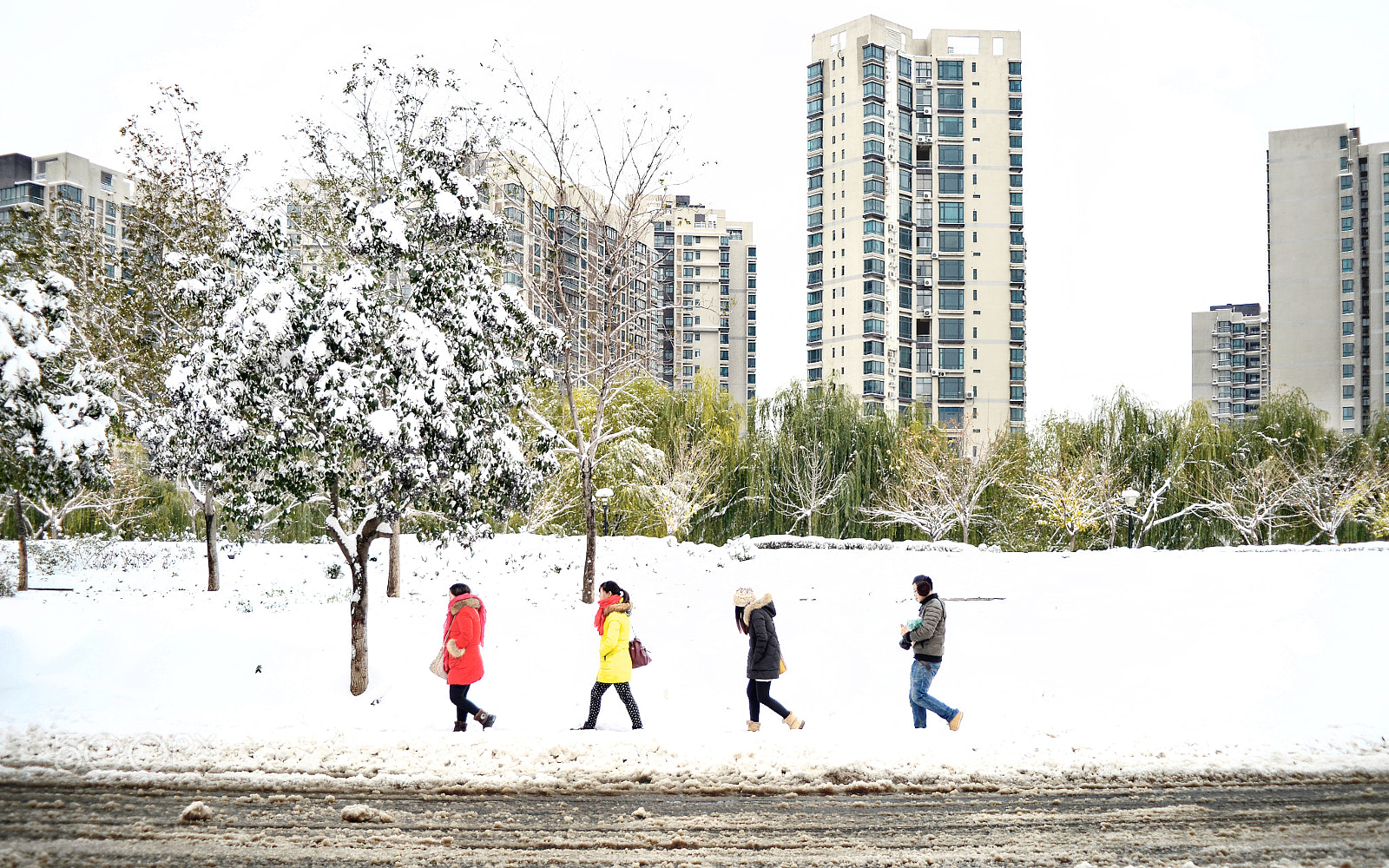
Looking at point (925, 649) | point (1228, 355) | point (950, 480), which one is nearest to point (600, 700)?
point (925, 649)

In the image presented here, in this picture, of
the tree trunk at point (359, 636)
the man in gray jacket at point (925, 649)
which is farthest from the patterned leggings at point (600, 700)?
the tree trunk at point (359, 636)

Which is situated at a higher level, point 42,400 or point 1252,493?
point 42,400

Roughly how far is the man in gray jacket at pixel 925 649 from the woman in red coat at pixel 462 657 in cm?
459

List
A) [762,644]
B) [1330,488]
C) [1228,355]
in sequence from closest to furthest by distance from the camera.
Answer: [762,644] → [1330,488] → [1228,355]

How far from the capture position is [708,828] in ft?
19.3

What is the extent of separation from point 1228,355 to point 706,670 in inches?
5347

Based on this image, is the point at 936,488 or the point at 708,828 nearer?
the point at 708,828

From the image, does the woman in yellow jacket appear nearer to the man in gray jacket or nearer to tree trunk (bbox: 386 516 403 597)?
the man in gray jacket

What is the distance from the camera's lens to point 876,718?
1074 cm

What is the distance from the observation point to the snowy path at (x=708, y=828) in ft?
17.4

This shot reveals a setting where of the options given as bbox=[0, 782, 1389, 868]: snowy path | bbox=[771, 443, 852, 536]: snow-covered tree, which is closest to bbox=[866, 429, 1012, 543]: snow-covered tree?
bbox=[771, 443, 852, 536]: snow-covered tree

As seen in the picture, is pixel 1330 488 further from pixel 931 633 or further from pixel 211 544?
pixel 211 544

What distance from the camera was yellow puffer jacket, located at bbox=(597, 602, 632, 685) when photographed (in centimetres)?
911

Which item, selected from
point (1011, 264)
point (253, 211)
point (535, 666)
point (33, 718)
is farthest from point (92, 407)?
point (1011, 264)
